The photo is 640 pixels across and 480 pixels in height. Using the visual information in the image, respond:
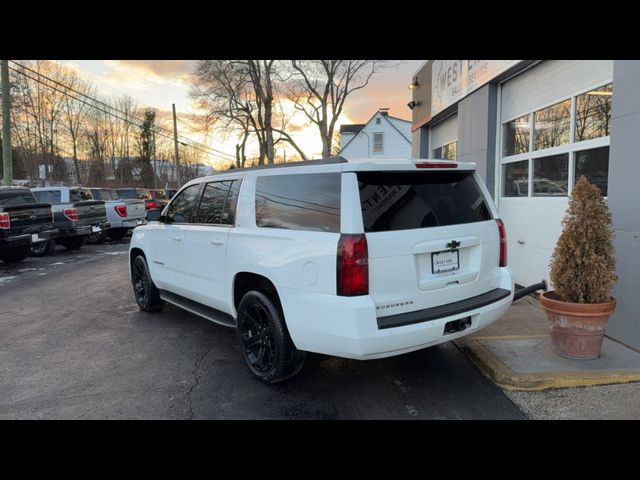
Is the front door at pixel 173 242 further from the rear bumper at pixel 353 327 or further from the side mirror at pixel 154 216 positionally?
the rear bumper at pixel 353 327

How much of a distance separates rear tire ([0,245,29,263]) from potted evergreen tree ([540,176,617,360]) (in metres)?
12.4

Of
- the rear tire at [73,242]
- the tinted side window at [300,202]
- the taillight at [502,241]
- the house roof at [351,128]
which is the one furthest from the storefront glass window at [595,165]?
the house roof at [351,128]

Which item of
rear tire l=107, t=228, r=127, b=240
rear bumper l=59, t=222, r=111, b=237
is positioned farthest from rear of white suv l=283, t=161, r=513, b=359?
rear tire l=107, t=228, r=127, b=240

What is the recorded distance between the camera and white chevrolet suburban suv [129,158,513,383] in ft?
10.5

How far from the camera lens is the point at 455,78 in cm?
985

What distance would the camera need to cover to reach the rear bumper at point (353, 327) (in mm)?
3143

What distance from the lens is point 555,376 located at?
387cm

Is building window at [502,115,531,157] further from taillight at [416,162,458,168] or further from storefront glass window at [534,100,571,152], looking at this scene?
taillight at [416,162,458,168]

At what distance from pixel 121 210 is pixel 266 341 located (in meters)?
13.6

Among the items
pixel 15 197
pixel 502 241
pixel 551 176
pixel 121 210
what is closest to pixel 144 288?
pixel 502 241

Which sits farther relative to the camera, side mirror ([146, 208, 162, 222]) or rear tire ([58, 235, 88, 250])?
rear tire ([58, 235, 88, 250])

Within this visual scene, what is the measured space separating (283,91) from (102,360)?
31.6 metres
